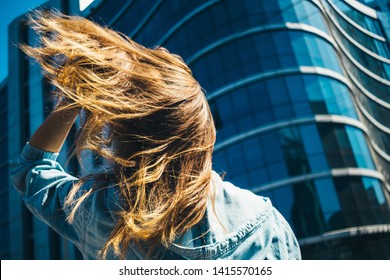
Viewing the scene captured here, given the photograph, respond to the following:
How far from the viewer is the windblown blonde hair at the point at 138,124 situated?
53 cm

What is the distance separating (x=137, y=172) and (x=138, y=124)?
8 centimetres

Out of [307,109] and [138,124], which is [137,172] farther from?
[307,109]

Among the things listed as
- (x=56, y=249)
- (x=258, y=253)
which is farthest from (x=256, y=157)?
(x=258, y=253)

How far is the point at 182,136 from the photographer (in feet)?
1.87

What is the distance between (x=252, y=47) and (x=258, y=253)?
1070cm

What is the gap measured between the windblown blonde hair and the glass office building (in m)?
9.48

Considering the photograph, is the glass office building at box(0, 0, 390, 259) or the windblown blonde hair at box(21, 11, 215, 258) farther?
the glass office building at box(0, 0, 390, 259)

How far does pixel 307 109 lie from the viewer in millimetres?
10141

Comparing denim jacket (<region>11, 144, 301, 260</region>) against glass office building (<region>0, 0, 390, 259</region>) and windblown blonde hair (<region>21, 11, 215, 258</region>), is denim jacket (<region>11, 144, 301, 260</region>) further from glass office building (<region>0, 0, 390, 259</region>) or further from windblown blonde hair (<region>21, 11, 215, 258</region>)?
glass office building (<region>0, 0, 390, 259</region>)

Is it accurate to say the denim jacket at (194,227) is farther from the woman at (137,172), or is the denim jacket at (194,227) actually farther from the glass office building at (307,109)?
the glass office building at (307,109)

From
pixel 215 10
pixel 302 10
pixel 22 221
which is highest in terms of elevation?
pixel 215 10

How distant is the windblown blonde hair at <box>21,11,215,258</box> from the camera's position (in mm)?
529

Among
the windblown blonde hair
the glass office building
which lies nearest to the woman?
the windblown blonde hair

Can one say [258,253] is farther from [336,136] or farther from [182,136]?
[336,136]
